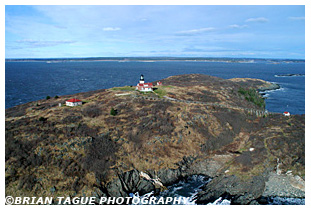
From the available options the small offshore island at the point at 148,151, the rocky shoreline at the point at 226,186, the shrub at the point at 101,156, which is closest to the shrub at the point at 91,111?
the small offshore island at the point at 148,151

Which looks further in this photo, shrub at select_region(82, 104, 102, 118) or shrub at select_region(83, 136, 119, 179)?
shrub at select_region(82, 104, 102, 118)

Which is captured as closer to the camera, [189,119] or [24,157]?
[24,157]

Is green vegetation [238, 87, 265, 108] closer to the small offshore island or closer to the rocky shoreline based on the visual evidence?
the small offshore island

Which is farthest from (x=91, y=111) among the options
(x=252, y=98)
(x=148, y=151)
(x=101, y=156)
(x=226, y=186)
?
(x=252, y=98)

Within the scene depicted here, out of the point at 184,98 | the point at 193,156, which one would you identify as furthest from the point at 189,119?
the point at 184,98

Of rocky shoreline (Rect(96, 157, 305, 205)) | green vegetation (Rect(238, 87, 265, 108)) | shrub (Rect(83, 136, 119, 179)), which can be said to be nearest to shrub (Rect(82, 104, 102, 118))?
shrub (Rect(83, 136, 119, 179))

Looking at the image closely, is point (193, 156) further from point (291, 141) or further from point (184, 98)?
point (184, 98)

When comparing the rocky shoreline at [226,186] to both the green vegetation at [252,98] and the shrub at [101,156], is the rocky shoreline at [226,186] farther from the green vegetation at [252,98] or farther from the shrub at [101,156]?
the green vegetation at [252,98]

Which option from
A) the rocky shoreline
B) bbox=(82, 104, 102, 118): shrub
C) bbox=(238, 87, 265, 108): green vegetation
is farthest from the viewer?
bbox=(238, 87, 265, 108): green vegetation
